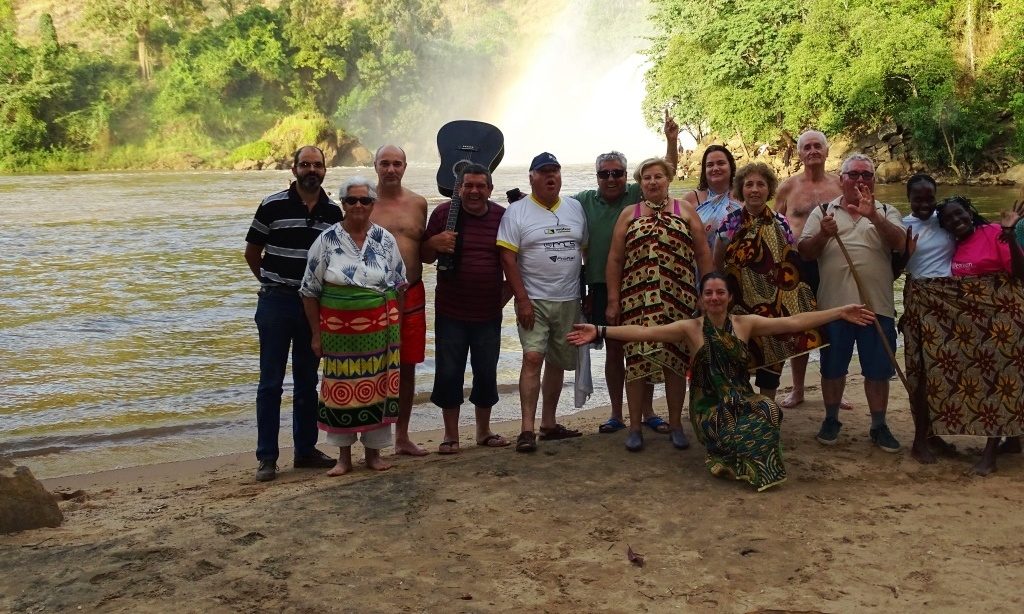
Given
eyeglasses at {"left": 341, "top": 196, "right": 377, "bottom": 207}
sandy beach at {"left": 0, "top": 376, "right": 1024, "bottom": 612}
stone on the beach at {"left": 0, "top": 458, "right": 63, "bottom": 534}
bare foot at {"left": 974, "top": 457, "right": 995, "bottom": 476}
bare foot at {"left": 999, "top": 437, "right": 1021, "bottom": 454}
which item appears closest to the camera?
sandy beach at {"left": 0, "top": 376, "right": 1024, "bottom": 612}

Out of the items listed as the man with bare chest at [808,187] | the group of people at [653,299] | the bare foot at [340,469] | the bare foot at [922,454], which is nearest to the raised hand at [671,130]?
the group of people at [653,299]

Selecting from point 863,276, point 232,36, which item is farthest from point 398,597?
point 232,36

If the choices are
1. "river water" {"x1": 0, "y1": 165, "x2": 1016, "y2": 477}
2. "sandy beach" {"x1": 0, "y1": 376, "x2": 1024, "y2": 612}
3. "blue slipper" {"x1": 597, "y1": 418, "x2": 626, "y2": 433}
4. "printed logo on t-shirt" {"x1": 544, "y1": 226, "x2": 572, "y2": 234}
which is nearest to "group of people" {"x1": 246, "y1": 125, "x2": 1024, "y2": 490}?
"printed logo on t-shirt" {"x1": 544, "y1": 226, "x2": 572, "y2": 234}

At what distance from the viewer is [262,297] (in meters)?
5.15

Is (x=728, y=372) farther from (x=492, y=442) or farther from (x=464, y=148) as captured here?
(x=464, y=148)

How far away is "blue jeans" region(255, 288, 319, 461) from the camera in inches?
201

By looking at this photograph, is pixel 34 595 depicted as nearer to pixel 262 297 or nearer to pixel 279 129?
pixel 262 297

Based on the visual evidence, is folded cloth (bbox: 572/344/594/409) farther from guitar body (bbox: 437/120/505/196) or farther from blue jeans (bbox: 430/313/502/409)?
guitar body (bbox: 437/120/505/196)

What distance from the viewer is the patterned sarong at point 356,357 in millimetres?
4863

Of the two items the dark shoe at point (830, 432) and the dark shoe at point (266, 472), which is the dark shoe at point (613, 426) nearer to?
the dark shoe at point (830, 432)

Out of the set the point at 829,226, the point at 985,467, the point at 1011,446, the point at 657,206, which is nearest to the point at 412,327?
the point at 657,206

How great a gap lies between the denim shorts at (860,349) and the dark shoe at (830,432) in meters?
0.27

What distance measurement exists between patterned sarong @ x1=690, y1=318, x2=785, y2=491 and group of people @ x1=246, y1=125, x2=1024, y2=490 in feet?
0.04

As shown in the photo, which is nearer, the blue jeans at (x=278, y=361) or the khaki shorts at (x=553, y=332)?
the blue jeans at (x=278, y=361)
